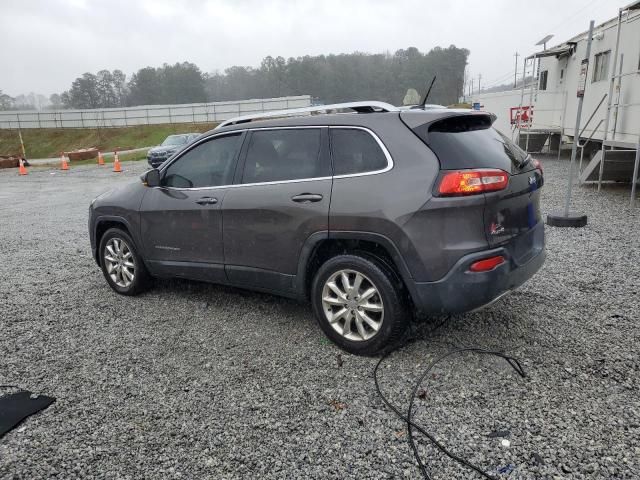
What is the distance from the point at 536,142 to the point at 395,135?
61.9 feet

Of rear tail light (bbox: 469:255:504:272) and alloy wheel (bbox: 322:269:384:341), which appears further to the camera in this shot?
alloy wheel (bbox: 322:269:384:341)

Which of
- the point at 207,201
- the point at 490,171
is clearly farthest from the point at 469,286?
the point at 207,201

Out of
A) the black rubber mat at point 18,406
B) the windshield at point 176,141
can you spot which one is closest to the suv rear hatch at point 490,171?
the black rubber mat at point 18,406

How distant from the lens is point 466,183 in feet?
10.0

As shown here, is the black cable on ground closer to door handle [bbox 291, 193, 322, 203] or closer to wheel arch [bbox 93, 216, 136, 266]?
door handle [bbox 291, 193, 322, 203]

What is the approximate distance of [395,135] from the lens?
10.9 feet

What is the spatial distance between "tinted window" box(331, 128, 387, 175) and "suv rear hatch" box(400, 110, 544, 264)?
0.29 meters

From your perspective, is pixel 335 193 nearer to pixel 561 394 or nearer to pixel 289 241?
pixel 289 241

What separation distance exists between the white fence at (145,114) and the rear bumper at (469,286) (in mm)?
46223

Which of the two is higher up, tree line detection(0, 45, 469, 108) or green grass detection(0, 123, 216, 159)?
tree line detection(0, 45, 469, 108)

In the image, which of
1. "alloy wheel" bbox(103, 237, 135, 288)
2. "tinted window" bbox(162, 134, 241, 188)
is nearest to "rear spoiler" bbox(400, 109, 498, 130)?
"tinted window" bbox(162, 134, 241, 188)

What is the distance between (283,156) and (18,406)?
250cm

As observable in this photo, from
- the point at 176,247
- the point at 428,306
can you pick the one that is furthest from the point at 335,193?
the point at 176,247

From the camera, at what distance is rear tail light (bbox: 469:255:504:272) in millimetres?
3067
